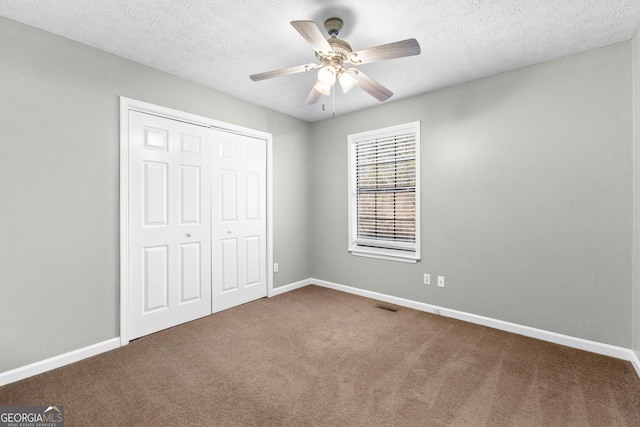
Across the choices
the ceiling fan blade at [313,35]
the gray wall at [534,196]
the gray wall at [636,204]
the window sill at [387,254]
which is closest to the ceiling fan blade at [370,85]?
the ceiling fan blade at [313,35]

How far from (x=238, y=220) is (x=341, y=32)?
8.05ft

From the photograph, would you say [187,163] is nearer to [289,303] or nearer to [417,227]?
[289,303]

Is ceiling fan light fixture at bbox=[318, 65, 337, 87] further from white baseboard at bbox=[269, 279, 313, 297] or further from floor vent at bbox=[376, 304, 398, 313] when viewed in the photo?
white baseboard at bbox=[269, 279, 313, 297]

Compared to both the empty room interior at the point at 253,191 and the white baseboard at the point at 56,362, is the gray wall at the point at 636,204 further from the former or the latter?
the white baseboard at the point at 56,362

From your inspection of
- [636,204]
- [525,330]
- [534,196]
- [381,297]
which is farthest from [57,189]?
[636,204]

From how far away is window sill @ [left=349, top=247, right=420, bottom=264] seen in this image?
3.67 metres

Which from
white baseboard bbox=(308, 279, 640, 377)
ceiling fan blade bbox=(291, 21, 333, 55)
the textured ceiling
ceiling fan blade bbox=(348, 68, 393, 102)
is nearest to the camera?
ceiling fan blade bbox=(291, 21, 333, 55)

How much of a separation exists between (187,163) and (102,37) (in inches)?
49.5

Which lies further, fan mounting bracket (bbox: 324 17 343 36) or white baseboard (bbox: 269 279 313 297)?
white baseboard (bbox: 269 279 313 297)

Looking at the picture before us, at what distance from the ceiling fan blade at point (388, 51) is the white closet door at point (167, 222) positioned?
81.9 inches

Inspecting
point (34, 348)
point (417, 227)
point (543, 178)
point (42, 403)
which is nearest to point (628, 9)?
point (543, 178)

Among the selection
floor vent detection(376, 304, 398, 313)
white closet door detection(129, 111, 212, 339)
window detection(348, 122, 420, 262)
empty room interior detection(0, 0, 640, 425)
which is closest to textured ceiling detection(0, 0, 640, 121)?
empty room interior detection(0, 0, 640, 425)

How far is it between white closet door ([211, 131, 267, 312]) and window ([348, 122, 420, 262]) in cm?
133

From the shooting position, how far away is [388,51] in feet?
6.21
